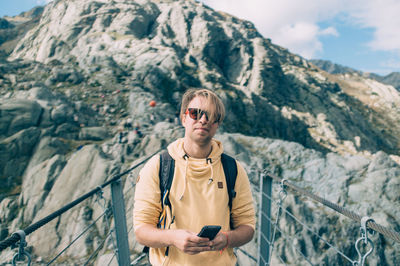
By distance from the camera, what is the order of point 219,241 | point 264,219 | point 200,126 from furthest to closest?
1. point 264,219
2. point 200,126
3. point 219,241

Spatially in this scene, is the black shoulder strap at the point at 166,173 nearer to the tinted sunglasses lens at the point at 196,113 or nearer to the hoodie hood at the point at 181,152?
the hoodie hood at the point at 181,152

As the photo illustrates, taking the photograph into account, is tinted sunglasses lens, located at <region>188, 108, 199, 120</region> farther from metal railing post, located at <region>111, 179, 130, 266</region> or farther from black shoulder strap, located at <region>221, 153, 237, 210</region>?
metal railing post, located at <region>111, 179, 130, 266</region>

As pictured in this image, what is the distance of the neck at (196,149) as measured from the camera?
9.09ft

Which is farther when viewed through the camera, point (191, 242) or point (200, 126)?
point (200, 126)

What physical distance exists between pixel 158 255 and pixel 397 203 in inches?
476

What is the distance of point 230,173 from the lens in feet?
9.16

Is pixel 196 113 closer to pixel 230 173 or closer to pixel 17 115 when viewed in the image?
pixel 230 173

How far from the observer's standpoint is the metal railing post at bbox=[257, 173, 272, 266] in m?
4.70

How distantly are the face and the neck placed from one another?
5 centimetres

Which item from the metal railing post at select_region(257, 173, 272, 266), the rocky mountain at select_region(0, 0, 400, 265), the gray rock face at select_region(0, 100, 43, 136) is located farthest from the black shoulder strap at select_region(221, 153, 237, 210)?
the gray rock face at select_region(0, 100, 43, 136)

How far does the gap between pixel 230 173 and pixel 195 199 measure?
0.53 metres

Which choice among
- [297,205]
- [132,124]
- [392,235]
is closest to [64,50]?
[132,124]

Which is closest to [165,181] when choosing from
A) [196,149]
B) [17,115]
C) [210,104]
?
[196,149]

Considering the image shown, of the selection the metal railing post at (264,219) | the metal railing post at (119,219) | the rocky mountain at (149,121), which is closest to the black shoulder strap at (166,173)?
the metal railing post at (119,219)
